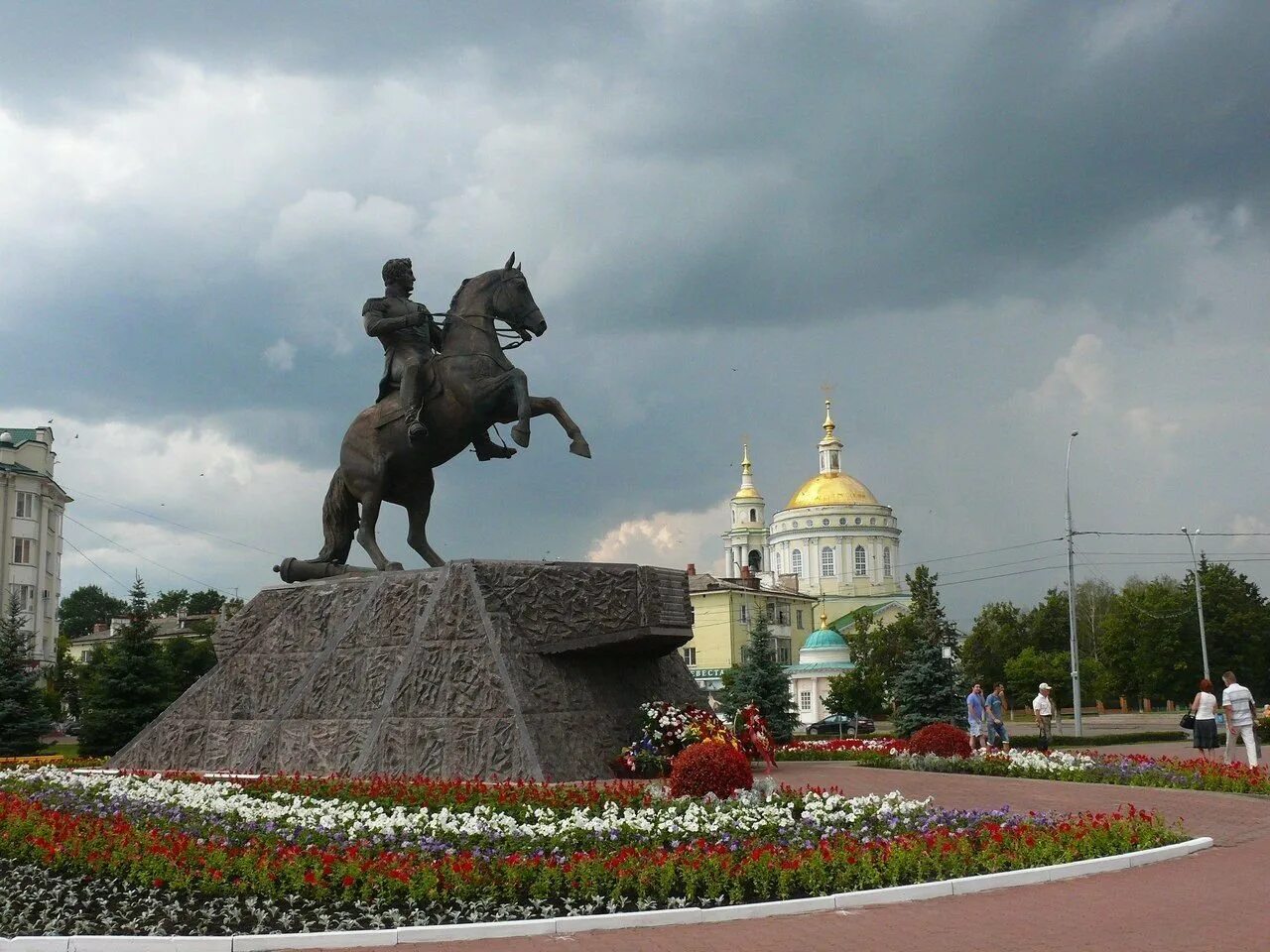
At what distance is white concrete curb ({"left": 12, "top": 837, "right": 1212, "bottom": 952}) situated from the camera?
6.15 metres

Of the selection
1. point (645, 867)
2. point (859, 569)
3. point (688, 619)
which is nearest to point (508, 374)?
point (688, 619)

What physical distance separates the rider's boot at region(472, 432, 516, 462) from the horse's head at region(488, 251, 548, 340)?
1.35 meters

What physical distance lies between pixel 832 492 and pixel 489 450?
88.8 metres

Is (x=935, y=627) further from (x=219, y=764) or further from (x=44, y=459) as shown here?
(x=44, y=459)

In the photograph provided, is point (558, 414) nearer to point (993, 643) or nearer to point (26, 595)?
point (26, 595)

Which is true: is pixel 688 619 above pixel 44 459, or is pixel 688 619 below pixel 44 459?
below

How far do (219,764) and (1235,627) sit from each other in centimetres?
5559

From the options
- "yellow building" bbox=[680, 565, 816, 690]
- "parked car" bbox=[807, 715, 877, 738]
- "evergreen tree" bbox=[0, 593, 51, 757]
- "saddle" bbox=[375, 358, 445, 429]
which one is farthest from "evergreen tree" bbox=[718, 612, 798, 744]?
"yellow building" bbox=[680, 565, 816, 690]

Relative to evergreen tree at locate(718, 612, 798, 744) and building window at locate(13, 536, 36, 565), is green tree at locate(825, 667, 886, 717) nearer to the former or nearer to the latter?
evergreen tree at locate(718, 612, 798, 744)

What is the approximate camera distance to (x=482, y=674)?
1280 centimetres

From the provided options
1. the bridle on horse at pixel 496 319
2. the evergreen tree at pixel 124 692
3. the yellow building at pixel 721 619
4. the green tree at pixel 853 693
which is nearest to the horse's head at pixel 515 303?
the bridle on horse at pixel 496 319

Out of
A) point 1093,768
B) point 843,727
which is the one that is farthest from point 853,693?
point 1093,768

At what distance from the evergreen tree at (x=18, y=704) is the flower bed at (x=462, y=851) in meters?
16.7

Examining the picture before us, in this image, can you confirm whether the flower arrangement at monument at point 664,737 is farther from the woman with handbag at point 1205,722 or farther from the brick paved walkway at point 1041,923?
the woman with handbag at point 1205,722
